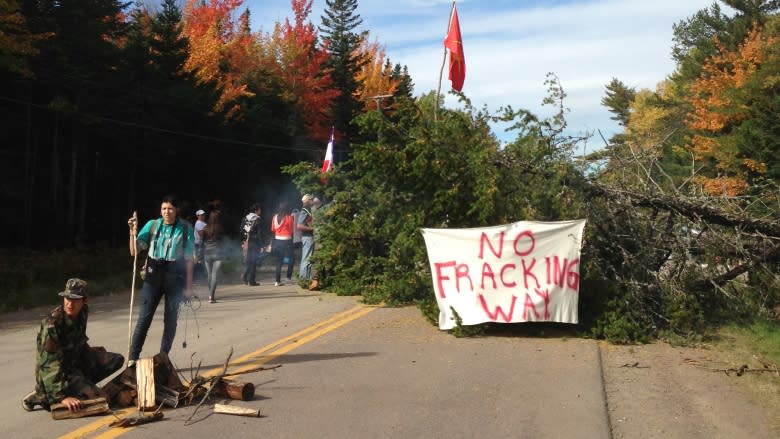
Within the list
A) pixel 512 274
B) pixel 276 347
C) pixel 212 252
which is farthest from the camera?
pixel 212 252

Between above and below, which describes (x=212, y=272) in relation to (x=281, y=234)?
below

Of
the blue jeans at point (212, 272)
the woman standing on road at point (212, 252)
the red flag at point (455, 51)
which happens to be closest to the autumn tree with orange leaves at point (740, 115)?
the red flag at point (455, 51)

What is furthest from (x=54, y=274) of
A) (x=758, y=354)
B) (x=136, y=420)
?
(x=758, y=354)

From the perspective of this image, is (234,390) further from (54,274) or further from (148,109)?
(148,109)

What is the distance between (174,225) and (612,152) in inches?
239

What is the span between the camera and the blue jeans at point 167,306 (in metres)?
7.77

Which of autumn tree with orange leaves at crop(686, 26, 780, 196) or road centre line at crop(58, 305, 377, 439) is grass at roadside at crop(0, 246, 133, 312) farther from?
autumn tree with orange leaves at crop(686, 26, 780, 196)

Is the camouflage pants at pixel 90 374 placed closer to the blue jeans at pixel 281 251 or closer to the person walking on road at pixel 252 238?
the person walking on road at pixel 252 238

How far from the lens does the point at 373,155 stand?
10719 millimetres

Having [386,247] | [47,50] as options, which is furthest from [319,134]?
[386,247]

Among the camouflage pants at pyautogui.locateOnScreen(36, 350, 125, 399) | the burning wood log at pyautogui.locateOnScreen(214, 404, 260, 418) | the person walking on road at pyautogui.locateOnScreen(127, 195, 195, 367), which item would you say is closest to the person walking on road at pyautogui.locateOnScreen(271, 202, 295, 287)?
the person walking on road at pyautogui.locateOnScreen(127, 195, 195, 367)

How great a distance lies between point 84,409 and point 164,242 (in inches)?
84.0

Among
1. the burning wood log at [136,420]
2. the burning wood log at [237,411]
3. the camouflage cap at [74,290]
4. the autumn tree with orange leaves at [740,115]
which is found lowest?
the burning wood log at [136,420]

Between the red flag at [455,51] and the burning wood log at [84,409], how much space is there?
32.6 feet
